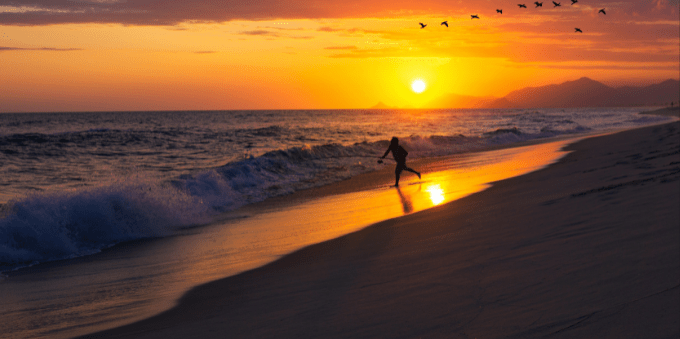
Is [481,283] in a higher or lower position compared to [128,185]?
lower

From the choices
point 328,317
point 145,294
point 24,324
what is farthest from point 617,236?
point 24,324

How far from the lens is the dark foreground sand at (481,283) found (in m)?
Answer: 3.41

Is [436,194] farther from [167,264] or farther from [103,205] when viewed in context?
[103,205]

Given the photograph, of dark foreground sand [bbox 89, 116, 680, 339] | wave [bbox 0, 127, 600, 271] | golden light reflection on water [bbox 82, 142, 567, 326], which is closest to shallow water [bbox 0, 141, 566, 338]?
golden light reflection on water [bbox 82, 142, 567, 326]

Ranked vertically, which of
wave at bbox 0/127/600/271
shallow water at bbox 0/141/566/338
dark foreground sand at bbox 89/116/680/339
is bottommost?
dark foreground sand at bbox 89/116/680/339

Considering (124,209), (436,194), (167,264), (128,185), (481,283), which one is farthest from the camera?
(436,194)

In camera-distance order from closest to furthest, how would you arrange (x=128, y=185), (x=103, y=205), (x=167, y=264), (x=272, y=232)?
(x=167, y=264)
(x=272, y=232)
(x=103, y=205)
(x=128, y=185)

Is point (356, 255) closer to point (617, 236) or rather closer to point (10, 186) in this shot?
point (617, 236)

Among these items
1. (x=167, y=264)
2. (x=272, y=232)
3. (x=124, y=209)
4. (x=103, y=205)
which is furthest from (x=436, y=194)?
(x=103, y=205)

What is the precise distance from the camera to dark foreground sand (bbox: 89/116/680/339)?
3.41 metres

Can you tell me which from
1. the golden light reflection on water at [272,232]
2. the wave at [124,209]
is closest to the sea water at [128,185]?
the wave at [124,209]

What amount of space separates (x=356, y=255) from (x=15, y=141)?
117 ft

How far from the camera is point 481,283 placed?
4410 mm

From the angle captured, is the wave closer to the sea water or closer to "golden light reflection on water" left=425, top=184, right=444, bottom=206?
the sea water
